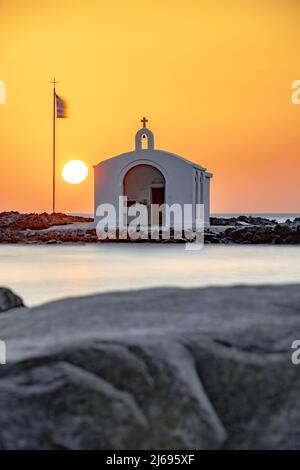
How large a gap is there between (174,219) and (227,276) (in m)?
10.7

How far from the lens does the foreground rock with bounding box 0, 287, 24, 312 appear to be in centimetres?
443

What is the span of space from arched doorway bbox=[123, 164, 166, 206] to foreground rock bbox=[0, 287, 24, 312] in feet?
71.2

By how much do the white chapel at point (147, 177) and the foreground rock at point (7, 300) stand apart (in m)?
20.8

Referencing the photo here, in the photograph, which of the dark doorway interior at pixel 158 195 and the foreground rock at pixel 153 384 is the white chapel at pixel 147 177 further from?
the foreground rock at pixel 153 384

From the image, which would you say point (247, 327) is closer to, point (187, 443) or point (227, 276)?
point (187, 443)

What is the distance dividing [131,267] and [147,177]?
34.1 feet

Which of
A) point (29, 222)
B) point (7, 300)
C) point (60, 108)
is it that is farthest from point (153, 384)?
point (29, 222)

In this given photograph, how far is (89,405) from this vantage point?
327cm

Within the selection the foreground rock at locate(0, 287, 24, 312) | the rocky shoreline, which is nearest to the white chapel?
the rocky shoreline

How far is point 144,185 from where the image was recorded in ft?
86.8

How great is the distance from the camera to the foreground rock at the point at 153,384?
3.29 metres

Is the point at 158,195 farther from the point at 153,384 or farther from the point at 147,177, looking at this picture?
the point at 153,384

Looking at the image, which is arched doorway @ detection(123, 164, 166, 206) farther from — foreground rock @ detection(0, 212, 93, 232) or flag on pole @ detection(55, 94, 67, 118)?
foreground rock @ detection(0, 212, 93, 232)
